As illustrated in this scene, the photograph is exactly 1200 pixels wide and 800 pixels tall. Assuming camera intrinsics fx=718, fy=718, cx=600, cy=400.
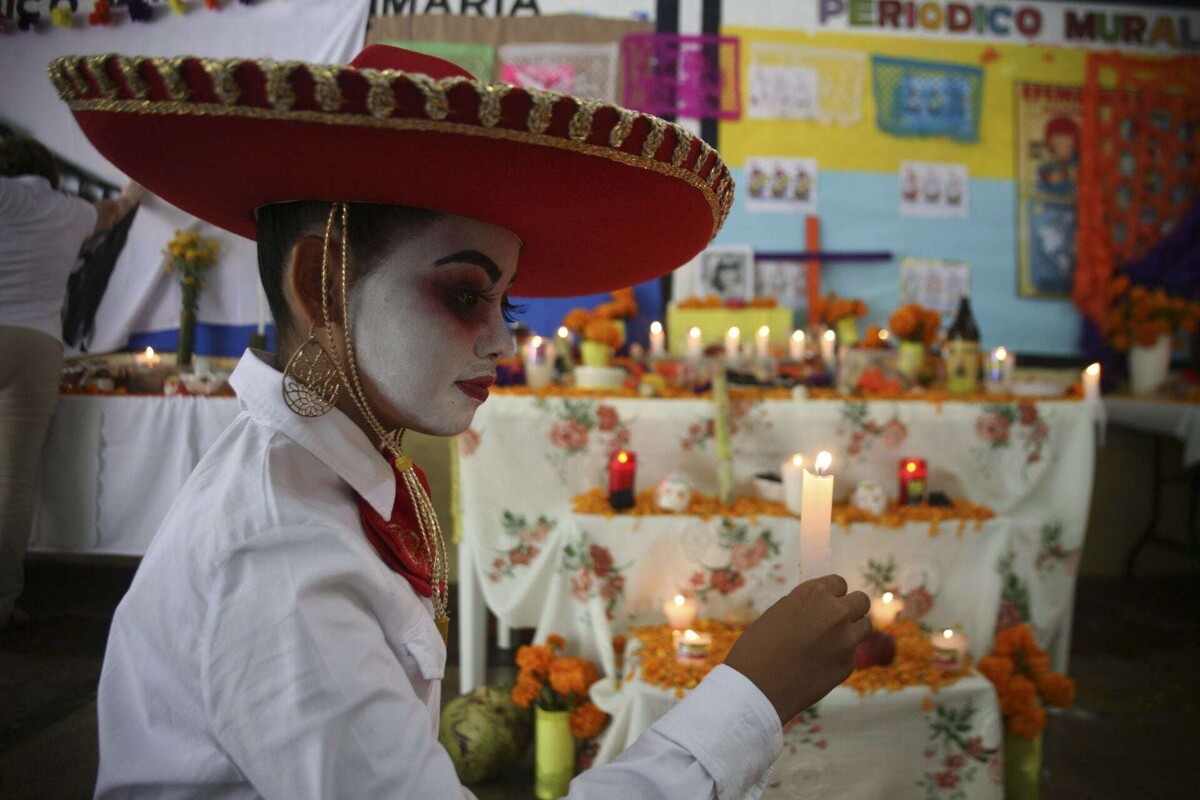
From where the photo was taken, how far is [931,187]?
14.9ft

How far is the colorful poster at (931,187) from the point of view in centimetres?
452

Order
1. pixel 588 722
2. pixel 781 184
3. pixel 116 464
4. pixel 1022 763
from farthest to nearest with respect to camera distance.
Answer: pixel 781 184, pixel 588 722, pixel 1022 763, pixel 116 464

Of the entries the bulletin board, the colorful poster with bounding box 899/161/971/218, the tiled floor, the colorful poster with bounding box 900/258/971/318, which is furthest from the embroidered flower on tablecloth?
the colorful poster with bounding box 899/161/971/218

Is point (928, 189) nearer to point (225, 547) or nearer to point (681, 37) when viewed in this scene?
point (681, 37)

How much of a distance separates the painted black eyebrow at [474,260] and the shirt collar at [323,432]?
23 cm

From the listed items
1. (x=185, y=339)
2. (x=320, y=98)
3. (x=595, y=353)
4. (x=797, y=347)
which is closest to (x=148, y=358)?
(x=185, y=339)

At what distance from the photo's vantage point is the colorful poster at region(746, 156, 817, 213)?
4496 millimetres

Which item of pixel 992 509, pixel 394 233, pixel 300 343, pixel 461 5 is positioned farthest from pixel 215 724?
pixel 461 5

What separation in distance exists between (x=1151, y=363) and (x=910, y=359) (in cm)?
241

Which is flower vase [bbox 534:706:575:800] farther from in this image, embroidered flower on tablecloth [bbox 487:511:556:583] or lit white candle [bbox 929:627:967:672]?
lit white candle [bbox 929:627:967:672]

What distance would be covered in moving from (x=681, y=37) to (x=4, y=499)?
13.9ft

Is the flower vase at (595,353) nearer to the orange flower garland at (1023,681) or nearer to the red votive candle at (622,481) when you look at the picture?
the red votive candle at (622,481)

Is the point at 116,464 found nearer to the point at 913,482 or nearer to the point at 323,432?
the point at 323,432

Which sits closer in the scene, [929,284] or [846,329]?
[846,329]
